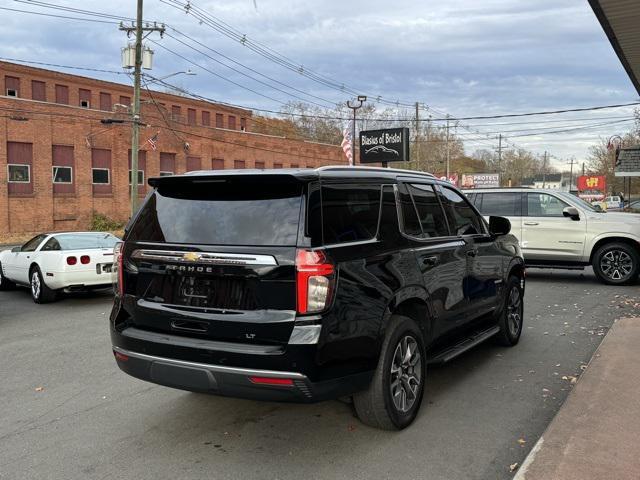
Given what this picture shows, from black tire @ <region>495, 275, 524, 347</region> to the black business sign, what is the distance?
68.1 feet

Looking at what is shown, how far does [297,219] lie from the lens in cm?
359

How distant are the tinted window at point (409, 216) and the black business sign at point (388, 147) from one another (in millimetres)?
22741

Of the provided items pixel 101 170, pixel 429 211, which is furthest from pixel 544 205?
pixel 101 170

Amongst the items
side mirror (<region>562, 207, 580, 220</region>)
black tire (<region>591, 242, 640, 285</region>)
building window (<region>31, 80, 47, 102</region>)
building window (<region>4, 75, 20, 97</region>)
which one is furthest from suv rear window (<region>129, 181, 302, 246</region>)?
building window (<region>31, 80, 47, 102</region>)

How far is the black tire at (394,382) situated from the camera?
153 inches

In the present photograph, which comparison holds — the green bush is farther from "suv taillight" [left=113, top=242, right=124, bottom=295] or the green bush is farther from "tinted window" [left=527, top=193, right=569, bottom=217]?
"suv taillight" [left=113, top=242, right=124, bottom=295]

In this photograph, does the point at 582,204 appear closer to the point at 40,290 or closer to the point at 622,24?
the point at 622,24

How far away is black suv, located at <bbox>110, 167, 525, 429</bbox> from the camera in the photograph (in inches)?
135

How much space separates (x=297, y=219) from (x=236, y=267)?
49cm

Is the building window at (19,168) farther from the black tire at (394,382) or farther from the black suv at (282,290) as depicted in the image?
the black tire at (394,382)

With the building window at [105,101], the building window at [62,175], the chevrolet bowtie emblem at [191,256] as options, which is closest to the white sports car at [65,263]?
the chevrolet bowtie emblem at [191,256]

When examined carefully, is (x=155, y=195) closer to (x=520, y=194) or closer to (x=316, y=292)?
(x=316, y=292)

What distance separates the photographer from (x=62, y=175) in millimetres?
35312

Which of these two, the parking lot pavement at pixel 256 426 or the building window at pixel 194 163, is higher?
the building window at pixel 194 163
